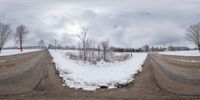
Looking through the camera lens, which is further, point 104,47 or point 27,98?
point 104,47

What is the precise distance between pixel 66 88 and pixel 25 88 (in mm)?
2027

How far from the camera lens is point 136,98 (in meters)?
14.4

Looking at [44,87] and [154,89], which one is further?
[44,87]

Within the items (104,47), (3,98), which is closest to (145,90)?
(3,98)

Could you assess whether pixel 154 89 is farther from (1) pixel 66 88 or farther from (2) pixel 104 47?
(2) pixel 104 47

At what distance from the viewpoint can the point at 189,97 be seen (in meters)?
14.2

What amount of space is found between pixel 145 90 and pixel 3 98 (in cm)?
653

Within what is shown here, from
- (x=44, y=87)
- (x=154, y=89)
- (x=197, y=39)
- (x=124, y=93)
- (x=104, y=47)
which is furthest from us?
(x=197, y=39)

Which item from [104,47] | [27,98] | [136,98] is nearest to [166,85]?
[136,98]

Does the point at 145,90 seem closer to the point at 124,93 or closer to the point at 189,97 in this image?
the point at 124,93

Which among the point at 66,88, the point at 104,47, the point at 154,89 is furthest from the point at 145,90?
the point at 104,47

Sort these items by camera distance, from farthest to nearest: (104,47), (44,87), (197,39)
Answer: (197,39) < (104,47) < (44,87)

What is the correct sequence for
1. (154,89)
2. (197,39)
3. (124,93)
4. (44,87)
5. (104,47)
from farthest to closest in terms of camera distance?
(197,39) → (104,47) → (44,87) → (154,89) → (124,93)

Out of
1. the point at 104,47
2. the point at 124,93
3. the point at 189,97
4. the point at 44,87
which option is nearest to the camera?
the point at 189,97
